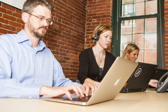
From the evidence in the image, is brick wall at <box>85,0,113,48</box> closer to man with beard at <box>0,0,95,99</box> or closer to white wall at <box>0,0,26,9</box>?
white wall at <box>0,0,26,9</box>

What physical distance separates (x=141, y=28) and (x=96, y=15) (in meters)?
1.12

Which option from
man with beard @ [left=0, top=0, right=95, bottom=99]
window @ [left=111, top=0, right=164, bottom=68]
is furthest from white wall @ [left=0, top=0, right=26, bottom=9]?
window @ [left=111, top=0, right=164, bottom=68]

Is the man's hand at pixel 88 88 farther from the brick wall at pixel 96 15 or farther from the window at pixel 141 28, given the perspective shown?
the brick wall at pixel 96 15

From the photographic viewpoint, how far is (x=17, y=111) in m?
0.70

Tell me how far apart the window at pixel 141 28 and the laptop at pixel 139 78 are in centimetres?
220

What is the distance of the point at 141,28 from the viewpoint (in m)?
4.15

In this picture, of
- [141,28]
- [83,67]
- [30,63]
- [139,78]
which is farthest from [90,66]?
[141,28]

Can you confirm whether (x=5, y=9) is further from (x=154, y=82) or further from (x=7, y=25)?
(x=154, y=82)

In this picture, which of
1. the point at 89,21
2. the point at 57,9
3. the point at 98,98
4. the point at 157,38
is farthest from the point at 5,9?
the point at 157,38

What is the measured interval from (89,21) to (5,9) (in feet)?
7.99

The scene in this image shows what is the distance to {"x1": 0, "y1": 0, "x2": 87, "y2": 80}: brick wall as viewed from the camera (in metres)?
3.36

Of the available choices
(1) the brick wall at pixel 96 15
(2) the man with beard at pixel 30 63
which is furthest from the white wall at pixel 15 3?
(1) the brick wall at pixel 96 15

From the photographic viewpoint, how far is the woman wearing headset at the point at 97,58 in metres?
2.44

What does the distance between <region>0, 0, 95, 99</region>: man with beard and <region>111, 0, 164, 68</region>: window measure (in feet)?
9.45
